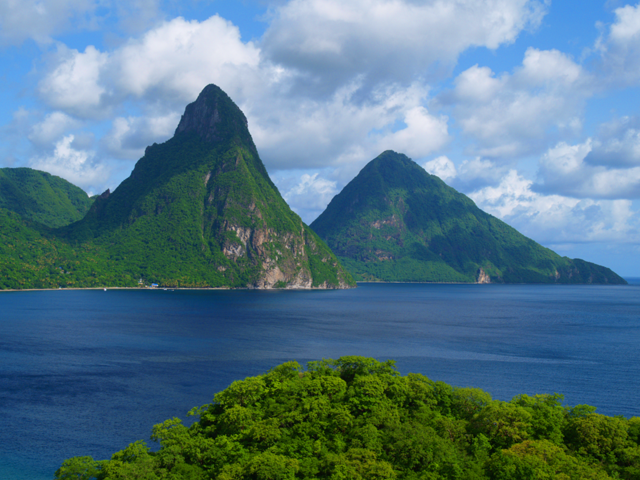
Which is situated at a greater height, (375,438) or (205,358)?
(375,438)

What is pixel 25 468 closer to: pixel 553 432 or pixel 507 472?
pixel 507 472

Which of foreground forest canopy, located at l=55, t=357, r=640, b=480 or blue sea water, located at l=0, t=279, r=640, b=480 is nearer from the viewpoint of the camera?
foreground forest canopy, located at l=55, t=357, r=640, b=480

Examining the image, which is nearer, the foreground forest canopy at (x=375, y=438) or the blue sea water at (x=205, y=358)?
the foreground forest canopy at (x=375, y=438)

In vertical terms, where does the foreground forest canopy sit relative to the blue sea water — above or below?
above

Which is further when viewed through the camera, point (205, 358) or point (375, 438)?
point (205, 358)

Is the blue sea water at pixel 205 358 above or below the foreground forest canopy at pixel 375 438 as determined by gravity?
below
